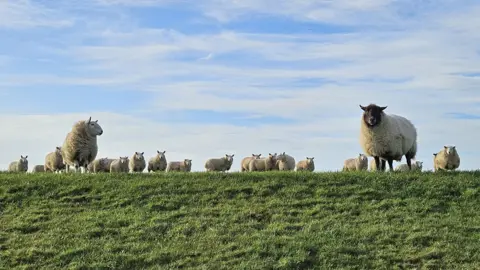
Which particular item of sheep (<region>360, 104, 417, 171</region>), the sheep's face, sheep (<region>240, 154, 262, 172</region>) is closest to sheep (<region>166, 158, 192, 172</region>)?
sheep (<region>240, 154, 262, 172</region>)

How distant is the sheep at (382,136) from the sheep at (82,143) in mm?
11110

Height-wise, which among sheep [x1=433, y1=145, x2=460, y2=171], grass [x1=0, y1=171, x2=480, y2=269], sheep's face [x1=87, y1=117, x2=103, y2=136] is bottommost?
grass [x1=0, y1=171, x2=480, y2=269]

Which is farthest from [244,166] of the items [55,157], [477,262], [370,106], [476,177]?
[477,262]

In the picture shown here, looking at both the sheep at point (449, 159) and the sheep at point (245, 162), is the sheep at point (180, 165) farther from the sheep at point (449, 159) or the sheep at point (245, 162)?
the sheep at point (449, 159)

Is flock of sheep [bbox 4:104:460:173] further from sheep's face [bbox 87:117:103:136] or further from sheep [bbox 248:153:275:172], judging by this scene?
sheep [bbox 248:153:275:172]

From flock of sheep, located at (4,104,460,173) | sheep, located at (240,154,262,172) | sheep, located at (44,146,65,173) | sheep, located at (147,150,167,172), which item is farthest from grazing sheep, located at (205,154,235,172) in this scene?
sheep, located at (44,146,65,173)

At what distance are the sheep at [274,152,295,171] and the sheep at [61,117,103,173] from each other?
13.8 meters

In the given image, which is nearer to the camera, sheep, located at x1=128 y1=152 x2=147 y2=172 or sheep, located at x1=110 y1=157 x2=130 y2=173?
sheep, located at x1=110 y1=157 x2=130 y2=173

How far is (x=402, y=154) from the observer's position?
82.0 ft

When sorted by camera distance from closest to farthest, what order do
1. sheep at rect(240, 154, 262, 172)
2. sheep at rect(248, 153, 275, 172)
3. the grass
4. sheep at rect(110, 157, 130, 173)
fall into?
1. the grass
2. sheep at rect(110, 157, 130, 173)
3. sheep at rect(248, 153, 275, 172)
4. sheep at rect(240, 154, 262, 172)

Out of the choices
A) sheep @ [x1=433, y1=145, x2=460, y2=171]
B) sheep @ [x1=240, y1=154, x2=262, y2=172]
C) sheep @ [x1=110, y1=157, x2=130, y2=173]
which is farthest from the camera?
sheep @ [x1=240, y1=154, x2=262, y2=172]

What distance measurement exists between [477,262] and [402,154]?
9912 millimetres

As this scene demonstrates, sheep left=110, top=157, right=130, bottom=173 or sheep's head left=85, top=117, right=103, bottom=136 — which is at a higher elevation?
sheep's head left=85, top=117, right=103, bottom=136

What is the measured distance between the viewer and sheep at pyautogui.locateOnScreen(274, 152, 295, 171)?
39.2m
